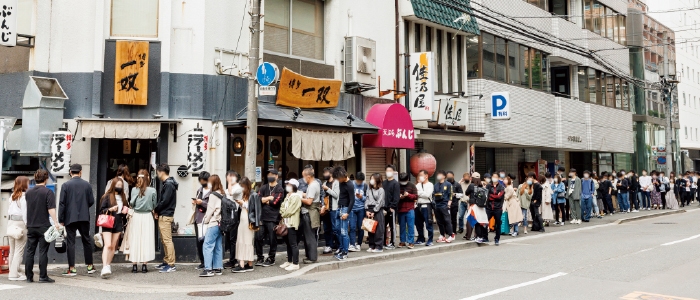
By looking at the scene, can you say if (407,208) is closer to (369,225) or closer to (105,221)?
(369,225)

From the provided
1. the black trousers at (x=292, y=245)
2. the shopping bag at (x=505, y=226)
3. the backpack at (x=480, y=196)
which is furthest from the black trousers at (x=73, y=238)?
the shopping bag at (x=505, y=226)

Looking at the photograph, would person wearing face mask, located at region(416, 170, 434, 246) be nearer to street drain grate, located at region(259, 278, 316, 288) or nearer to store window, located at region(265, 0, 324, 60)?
store window, located at region(265, 0, 324, 60)

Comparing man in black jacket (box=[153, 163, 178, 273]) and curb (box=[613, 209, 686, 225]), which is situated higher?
man in black jacket (box=[153, 163, 178, 273])

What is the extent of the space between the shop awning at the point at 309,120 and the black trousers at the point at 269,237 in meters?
2.54

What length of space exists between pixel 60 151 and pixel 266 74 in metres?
4.53

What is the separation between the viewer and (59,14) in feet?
44.7

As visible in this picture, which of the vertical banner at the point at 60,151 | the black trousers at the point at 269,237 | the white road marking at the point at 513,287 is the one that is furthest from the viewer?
the vertical banner at the point at 60,151

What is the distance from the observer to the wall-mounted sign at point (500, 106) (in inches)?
864

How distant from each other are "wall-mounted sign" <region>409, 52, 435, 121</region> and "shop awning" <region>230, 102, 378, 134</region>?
8.42 feet

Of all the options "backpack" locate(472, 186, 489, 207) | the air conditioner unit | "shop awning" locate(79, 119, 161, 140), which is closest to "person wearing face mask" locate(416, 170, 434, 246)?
"backpack" locate(472, 186, 489, 207)

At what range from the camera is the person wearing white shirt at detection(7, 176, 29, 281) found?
10.8 metres

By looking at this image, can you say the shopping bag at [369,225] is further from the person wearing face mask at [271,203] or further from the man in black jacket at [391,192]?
the person wearing face mask at [271,203]

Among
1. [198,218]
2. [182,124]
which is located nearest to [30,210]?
[198,218]

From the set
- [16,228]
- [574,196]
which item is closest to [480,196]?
[574,196]
